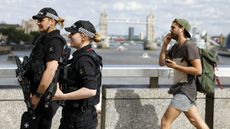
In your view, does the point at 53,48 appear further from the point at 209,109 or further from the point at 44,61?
the point at 209,109

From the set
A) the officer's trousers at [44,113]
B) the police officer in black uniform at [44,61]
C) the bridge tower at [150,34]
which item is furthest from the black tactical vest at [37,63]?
the bridge tower at [150,34]

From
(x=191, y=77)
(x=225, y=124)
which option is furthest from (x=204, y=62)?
(x=225, y=124)

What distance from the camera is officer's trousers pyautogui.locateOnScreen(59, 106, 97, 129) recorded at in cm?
369

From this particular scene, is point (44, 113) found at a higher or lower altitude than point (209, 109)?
higher

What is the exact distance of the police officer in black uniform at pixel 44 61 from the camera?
373 cm

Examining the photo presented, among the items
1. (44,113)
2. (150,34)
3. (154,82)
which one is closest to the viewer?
(44,113)

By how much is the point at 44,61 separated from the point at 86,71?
39cm

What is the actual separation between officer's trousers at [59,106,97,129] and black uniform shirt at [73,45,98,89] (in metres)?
0.21

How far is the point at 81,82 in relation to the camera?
12.0 feet

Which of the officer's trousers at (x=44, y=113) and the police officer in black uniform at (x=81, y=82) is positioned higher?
the police officer in black uniform at (x=81, y=82)

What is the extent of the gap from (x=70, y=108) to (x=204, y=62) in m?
1.66

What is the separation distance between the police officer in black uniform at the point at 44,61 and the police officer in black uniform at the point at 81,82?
13 cm

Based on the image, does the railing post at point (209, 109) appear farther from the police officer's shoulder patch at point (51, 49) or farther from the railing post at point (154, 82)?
the police officer's shoulder patch at point (51, 49)

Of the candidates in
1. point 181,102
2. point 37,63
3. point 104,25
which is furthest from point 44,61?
point 104,25
